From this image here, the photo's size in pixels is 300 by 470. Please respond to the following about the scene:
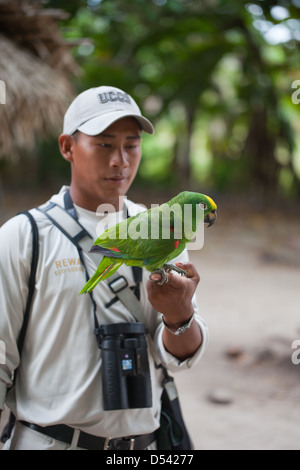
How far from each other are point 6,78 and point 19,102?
1.20ft

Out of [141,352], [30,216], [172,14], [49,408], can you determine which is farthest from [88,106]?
[172,14]

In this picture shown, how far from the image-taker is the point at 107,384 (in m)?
1.49

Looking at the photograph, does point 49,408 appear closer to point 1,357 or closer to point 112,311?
point 1,357

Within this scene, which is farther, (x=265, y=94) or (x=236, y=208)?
(x=236, y=208)

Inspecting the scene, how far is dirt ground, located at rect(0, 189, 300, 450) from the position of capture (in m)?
3.62

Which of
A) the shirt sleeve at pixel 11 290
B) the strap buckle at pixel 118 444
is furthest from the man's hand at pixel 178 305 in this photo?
the shirt sleeve at pixel 11 290

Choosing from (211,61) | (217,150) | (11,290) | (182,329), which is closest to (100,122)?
(11,290)

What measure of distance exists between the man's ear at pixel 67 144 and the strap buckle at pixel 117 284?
19.0 inches

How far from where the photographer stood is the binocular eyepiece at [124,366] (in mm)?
1489

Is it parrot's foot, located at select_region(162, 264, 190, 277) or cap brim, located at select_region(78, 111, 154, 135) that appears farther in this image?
cap brim, located at select_region(78, 111, 154, 135)

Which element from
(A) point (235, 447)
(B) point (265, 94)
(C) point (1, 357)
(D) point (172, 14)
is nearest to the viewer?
(C) point (1, 357)

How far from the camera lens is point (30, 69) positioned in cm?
594

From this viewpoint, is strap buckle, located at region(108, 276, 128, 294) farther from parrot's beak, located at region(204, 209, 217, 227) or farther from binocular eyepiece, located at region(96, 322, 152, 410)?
parrot's beak, located at region(204, 209, 217, 227)

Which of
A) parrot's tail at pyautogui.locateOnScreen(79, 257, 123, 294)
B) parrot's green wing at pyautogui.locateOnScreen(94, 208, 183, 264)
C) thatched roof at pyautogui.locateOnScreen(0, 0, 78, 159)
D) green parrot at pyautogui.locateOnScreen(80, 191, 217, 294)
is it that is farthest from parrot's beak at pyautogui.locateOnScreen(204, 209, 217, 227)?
thatched roof at pyautogui.locateOnScreen(0, 0, 78, 159)
